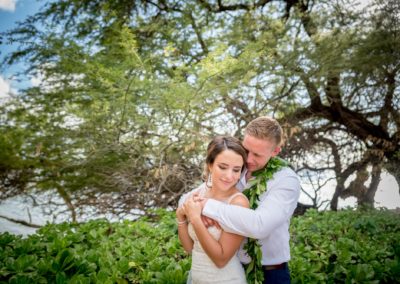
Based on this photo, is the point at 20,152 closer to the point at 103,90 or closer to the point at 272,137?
the point at 103,90

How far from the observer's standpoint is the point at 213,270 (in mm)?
1928

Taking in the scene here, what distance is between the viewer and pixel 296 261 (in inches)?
114

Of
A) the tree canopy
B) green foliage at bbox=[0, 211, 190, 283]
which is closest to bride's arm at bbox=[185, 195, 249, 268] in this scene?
green foliage at bbox=[0, 211, 190, 283]

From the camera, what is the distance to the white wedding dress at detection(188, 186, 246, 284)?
1.91m

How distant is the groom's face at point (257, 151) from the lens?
6.86 feet

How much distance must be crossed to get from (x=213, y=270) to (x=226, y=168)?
1.90 ft

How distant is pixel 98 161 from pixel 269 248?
19.4 ft

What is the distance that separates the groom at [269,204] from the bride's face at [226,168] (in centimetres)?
15

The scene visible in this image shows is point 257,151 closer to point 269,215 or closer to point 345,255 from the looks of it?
point 269,215

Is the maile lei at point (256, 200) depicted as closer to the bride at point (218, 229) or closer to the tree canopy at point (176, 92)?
the bride at point (218, 229)

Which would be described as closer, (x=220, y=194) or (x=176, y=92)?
(x=220, y=194)

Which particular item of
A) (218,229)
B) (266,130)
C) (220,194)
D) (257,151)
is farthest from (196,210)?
(266,130)

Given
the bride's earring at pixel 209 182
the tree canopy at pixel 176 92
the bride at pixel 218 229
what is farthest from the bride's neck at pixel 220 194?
the tree canopy at pixel 176 92

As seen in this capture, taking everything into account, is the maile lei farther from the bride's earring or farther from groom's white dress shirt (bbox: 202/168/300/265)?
the bride's earring
